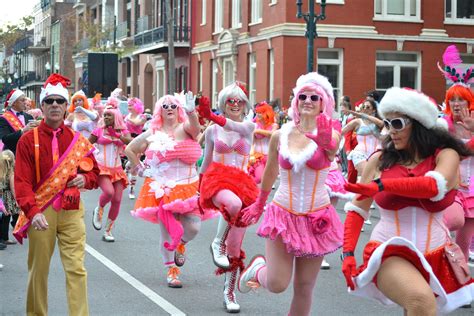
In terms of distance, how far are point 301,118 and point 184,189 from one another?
2.88m

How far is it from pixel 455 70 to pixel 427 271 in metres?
3.71

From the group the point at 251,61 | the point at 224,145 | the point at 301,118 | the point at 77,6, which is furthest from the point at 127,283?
the point at 77,6

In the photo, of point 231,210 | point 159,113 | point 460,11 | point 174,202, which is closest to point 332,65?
point 460,11

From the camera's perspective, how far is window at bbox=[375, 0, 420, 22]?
33375mm

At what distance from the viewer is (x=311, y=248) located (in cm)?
686

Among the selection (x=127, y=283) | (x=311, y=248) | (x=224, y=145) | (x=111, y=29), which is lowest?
(x=127, y=283)

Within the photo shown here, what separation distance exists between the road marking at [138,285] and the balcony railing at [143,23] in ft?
134

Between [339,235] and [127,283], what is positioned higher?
[339,235]

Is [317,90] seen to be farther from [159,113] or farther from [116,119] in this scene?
[116,119]

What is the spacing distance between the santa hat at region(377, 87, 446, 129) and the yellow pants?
2622 mm

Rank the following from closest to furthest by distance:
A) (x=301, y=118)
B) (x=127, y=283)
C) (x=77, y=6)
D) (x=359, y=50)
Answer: (x=301, y=118), (x=127, y=283), (x=359, y=50), (x=77, y=6)

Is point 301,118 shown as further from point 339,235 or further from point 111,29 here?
point 111,29

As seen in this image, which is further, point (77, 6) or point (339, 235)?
point (77, 6)

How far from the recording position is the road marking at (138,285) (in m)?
8.48
